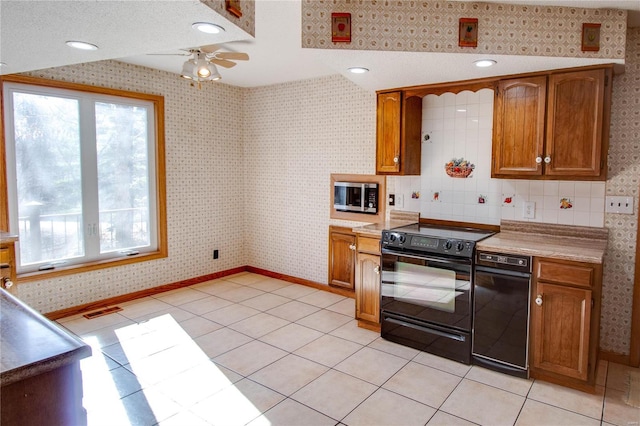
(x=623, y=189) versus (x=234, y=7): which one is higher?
(x=234, y=7)

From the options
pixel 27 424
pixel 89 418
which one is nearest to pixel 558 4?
pixel 27 424

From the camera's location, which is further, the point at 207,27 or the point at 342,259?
the point at 342,259

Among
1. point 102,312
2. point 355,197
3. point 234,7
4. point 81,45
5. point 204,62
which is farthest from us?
point 355,197

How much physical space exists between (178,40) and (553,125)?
257cm

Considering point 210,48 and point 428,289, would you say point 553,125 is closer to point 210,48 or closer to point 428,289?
point 428,289

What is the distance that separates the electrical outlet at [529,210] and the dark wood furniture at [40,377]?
10.7 feet

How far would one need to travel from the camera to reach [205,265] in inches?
210

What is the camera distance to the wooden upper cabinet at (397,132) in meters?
3.73

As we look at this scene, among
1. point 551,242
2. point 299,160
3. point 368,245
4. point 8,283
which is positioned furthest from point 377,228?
point 8,283

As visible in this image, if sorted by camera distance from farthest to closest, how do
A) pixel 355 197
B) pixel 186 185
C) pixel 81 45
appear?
pixel 186 185, pixel 355 197, pixel 81 45

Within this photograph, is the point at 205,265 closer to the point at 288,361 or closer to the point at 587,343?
the point at 288,361

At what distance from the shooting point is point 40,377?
117cm

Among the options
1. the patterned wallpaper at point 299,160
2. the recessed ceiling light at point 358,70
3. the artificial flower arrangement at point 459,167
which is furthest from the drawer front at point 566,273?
the patterned wallpaper at point 299,160

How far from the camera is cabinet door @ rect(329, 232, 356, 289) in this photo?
465 cm
